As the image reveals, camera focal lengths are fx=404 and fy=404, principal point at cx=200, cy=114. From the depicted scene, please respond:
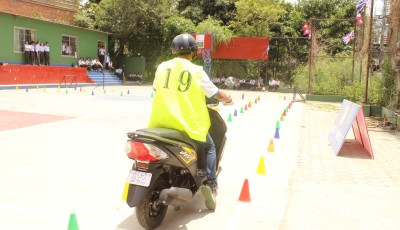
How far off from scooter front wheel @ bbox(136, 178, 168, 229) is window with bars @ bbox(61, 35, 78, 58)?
89.0ft

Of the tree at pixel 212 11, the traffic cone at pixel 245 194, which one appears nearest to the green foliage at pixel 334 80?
the traffic cone at pixel 245 194

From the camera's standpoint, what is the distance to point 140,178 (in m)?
3.32

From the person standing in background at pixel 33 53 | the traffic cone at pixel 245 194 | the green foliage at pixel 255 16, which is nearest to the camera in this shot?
the traffic cone at pixel 245 194

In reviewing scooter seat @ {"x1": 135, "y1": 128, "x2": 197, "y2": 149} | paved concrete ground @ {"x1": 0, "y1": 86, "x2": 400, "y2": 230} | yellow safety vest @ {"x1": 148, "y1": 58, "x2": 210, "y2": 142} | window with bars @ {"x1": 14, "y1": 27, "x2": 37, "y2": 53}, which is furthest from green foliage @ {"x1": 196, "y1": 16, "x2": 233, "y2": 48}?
scooter seat @ {"x1": 135, "y1": 128, "x2": 197, "y2": 149}

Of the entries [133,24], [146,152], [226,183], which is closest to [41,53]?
[133,24]

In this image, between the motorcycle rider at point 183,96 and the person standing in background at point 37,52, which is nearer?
the motorcycle rider at point 183,96

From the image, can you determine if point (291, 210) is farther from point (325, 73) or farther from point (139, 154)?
point (325, 73)

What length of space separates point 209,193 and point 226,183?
125 centimetres

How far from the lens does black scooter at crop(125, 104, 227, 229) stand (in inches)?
131

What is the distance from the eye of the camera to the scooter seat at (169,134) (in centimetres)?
342

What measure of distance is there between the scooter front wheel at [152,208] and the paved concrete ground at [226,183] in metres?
0.14

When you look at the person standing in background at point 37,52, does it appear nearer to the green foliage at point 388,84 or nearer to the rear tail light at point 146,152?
the green foliage at point 388,84

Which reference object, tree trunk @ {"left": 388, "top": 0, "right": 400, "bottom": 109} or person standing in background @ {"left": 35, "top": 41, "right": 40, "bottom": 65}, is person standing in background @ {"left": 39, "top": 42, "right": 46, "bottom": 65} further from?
tree trunk @ {"left": 388, "top": 0, "right": 400, "bottom": 109}

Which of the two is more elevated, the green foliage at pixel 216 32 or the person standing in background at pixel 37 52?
the green foliage at pixel 216 32
